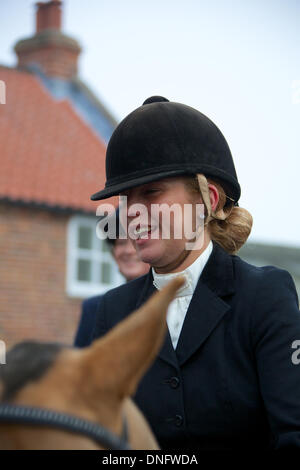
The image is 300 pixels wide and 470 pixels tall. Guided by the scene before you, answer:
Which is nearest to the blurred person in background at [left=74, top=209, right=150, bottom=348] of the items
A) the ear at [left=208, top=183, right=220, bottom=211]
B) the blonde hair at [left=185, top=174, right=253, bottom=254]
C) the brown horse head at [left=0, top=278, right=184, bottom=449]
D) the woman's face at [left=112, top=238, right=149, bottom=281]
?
the woman's face at [left=112, top=238, right=149, bottom=281]

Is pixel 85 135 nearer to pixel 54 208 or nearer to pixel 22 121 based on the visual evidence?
pixel 22 121

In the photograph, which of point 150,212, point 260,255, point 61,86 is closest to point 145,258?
point 150,212

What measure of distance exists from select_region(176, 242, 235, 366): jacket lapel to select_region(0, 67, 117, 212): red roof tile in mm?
13417

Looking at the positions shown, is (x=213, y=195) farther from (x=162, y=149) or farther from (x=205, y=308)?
(x=205, y=308)

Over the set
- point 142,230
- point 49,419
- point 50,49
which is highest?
point 50,49

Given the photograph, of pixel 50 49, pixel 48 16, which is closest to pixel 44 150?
pixel 50 49

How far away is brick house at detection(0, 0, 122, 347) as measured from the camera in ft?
51.0

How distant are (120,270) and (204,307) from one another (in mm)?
3076

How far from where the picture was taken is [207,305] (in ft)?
8.20

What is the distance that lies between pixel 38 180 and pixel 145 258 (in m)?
15.0

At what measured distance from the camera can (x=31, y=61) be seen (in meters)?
21.5

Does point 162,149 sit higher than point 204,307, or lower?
higher

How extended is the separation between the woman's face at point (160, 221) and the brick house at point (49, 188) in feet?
41.1

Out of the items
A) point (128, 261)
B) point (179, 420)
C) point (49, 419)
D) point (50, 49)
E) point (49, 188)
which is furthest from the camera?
point (50, 49)
